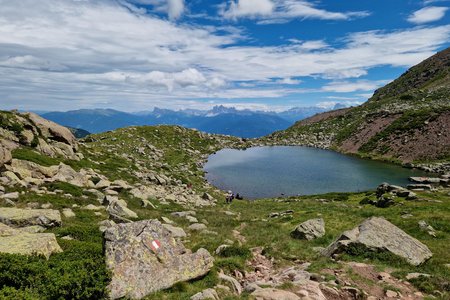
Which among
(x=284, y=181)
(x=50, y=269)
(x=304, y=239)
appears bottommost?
(x=284, y=181)

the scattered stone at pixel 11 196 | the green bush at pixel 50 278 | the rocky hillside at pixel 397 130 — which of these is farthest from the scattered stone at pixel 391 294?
the rocky hillside at pixel 397 130

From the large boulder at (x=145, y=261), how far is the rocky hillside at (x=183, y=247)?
5cm

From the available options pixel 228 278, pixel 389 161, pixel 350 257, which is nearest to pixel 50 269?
pixel 228 278

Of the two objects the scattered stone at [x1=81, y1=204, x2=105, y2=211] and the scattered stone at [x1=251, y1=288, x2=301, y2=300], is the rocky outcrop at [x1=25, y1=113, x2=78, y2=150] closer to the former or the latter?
the scattered stone at [x1=81, y1=204, x2=105, y2=211]

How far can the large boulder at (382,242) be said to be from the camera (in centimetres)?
2042

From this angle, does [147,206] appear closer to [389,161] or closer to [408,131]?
[389,161]

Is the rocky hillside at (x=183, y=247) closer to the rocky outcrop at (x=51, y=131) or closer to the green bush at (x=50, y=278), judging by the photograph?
the green bush at (x=50, y=278)

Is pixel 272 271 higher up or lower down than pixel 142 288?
lower down

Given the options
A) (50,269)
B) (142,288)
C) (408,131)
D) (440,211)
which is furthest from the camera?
(408,131)

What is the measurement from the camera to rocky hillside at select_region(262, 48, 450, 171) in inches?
3944

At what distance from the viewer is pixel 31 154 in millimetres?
37281

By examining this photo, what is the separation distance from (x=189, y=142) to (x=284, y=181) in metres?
58.3

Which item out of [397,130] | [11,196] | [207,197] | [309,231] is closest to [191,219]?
[309,231]

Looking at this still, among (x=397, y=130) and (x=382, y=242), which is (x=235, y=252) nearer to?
(x=382, y=242)
